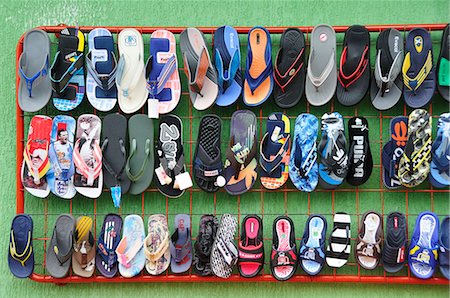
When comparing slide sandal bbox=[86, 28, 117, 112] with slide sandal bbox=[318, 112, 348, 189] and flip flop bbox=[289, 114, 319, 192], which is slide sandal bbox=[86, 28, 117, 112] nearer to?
flip flop bbox=[289, 114, 319, 192]

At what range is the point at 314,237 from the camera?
3.04m

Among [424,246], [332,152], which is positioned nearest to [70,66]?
[332,152]

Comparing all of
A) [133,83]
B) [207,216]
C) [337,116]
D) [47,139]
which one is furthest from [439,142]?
[47,139]

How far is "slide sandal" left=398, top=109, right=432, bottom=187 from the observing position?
117 inches

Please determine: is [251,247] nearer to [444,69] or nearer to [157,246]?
[157,246]

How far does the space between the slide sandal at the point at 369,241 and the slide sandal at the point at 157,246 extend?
1018 millimetres

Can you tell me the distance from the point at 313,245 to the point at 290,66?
37.7 inches

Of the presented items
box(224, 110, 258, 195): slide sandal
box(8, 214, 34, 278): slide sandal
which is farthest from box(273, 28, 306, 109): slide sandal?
box(8, 214, 34, 278): slide sandal

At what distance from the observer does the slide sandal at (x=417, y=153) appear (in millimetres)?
2975

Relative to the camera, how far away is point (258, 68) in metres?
3.07

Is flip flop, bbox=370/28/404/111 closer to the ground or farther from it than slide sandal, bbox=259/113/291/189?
farther from it

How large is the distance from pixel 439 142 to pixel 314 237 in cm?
83

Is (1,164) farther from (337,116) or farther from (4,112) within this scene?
(337,116)

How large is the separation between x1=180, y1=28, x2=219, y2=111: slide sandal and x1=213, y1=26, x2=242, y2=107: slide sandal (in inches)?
1.6
